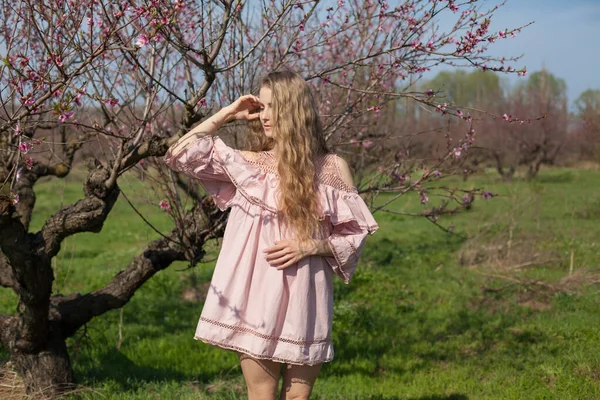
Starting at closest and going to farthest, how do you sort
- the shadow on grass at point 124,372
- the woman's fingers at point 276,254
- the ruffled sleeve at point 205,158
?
the woman's fingers at point 276,254 < the ruffled sleeve at point 205,158 < the shadow on grass at point 124,372

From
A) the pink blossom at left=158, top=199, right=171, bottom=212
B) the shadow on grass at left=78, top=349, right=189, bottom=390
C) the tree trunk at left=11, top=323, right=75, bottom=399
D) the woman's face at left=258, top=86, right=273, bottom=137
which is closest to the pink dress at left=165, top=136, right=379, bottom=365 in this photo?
the woman's face at left=258, top=86, right=273, bottom=137

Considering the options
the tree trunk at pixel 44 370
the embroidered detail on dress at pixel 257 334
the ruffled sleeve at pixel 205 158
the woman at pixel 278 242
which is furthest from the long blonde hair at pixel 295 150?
the tree trunk at pixel 44 370

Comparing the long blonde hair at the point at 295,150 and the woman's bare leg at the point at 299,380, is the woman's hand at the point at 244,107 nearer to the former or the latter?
the long blonde hair at the point at 295,150

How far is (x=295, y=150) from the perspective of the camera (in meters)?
2.69

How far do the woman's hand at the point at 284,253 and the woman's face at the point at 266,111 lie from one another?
48 cm

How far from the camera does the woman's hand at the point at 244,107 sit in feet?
9.19

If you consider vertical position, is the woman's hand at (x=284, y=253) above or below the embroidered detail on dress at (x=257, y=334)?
above

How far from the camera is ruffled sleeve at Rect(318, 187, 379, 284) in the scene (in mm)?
2730

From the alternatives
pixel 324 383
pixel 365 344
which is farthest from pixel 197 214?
pixel 365 344

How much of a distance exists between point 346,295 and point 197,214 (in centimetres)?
412

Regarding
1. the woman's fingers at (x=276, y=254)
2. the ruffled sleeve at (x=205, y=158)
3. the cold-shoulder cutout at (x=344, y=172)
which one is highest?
the ruffled sleeve at (x=205, y=158)

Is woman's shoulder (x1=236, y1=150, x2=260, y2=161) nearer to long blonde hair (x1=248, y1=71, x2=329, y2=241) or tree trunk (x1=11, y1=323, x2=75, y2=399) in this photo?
long blonde hair (x1=248, y1=71, x2=329, y2=241)

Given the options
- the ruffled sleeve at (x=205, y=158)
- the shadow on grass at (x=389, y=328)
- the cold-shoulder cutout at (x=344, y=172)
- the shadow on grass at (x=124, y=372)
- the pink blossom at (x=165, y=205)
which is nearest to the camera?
the ruffled sleeve at (x=205, y=158)

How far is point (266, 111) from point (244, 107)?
5.9 inches
